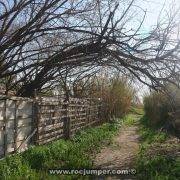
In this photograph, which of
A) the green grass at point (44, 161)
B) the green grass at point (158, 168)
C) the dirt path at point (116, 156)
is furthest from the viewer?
the dirt path at point (116, 156)

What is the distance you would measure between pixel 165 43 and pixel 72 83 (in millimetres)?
14056

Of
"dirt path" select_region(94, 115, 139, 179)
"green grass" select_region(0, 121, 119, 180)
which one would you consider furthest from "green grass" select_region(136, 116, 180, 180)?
"green grass" select_region(0, 121, 119, 180)

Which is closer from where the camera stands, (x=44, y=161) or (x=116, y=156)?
(x=44, y=161)

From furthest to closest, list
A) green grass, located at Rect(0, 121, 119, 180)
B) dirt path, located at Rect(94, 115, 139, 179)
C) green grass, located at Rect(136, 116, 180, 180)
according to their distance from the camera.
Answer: dirt path, located at Rect(94, 115, 139, 179)
green grass, located at Rect(136, 116, 180, 180)
green grass, located at Rect(0, 121, 119, 180)

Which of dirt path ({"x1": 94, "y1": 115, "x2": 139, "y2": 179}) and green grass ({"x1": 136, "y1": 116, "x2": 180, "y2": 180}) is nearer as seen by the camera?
green grass ({"x1": 136, "y1": 116, "x2": 180, "y2": 180})

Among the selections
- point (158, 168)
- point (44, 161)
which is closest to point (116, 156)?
point (158, 168)

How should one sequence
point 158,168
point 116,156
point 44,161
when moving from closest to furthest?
1. point 158,168
2. point 44,161
3. point 116,156

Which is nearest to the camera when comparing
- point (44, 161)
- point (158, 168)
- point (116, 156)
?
point (158, 168)

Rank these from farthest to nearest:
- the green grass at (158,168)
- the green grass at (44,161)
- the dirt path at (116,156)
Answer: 1. the dirt path at (116,156)
2. the green grass at (158,168)
3. the green grass at (44,161)

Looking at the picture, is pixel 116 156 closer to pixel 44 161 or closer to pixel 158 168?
pixel 158 168

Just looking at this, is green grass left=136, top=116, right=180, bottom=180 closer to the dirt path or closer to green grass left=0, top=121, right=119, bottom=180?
the dirt path

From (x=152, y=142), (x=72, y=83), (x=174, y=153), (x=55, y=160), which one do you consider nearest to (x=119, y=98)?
(x=72, y=83)

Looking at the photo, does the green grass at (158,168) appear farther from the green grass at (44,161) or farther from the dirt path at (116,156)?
the green grass at (44,161)

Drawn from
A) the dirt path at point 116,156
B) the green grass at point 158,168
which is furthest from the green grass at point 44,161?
the green grass at point 158,168
